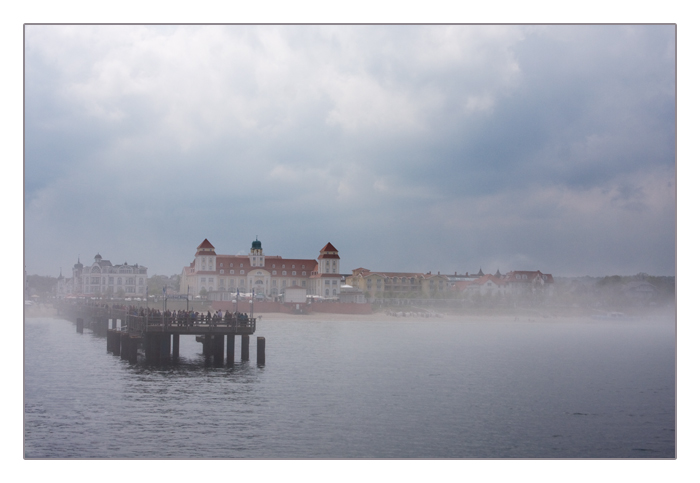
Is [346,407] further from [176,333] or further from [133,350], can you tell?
[133,350]

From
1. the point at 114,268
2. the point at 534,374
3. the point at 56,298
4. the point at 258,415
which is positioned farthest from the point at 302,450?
the point at 114,268

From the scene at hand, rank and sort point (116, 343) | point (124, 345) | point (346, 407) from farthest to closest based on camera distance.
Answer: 1. point (116, 343)
2. point (124, 345)
3. point (346, 407)

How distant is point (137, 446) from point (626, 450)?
670 inches

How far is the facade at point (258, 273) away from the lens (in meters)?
136

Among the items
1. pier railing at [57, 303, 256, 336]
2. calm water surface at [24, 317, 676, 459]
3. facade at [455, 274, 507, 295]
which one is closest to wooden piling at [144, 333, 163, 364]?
pier railing at [57, 303, 256, 336]

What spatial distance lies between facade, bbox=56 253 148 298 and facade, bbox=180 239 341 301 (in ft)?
40.3

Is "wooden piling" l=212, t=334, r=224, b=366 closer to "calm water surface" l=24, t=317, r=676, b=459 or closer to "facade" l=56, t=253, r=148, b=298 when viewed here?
"calm water surface" l=24, t=317, r=676, b=459

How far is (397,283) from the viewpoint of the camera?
14288cm

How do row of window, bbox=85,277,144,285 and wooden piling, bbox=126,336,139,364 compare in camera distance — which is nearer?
wooden piling, bbox=126,336,139,364

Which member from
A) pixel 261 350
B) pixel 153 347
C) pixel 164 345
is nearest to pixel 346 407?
pixel 261 350

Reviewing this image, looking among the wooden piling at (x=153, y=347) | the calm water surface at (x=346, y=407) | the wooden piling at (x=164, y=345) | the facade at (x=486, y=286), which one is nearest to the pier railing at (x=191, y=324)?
the wooden piling at (x=153, y=347)

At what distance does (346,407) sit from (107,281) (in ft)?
341

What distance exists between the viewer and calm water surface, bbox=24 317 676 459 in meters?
23.4

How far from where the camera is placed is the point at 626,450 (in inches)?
939
